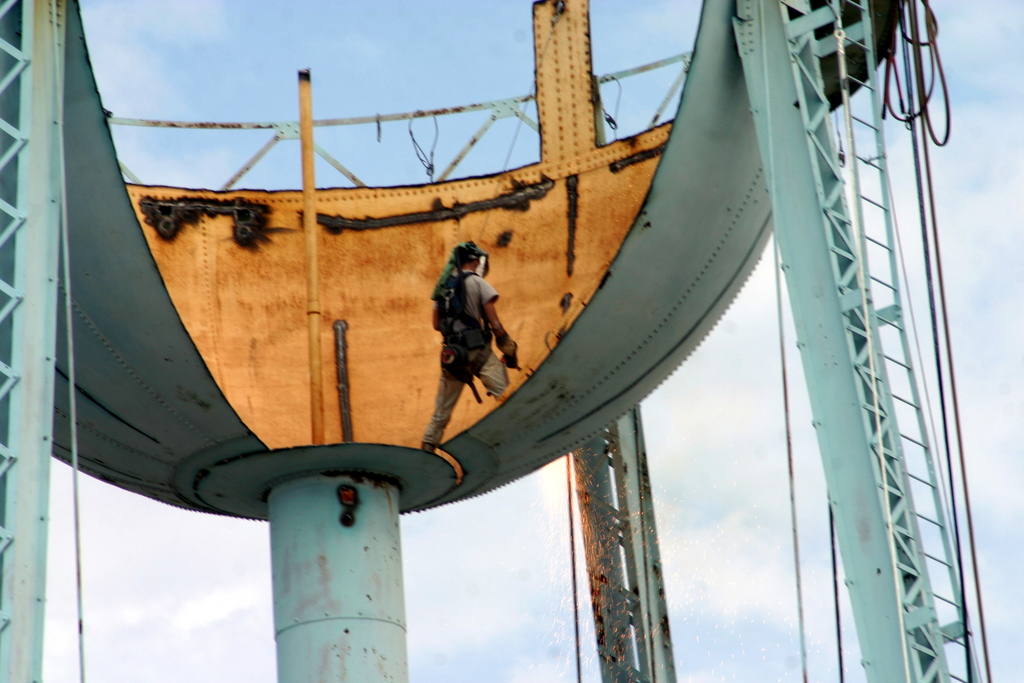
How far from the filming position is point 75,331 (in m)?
13.0

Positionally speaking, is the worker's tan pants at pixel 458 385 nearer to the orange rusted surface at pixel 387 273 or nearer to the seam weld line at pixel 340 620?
the orange rusted surface at pixel 387 273

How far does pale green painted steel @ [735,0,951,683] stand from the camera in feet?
32.2

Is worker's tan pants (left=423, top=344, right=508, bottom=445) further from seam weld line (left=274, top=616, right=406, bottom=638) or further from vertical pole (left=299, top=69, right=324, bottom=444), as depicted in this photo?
seam weld line (left=274, top=616, right=406, bottom=638)

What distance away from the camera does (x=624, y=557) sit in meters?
17.3

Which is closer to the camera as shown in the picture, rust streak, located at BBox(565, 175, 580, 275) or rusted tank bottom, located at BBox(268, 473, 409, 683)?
rusted tank bottom, located at BBox(268, 473, 409, 683)

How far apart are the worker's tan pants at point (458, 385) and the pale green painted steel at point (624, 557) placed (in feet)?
11.5

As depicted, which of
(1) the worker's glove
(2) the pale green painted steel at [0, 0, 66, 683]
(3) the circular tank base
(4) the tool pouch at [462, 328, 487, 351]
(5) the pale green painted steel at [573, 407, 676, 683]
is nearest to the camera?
(2) the pale green painted steel at [0, 0, 66, 683]

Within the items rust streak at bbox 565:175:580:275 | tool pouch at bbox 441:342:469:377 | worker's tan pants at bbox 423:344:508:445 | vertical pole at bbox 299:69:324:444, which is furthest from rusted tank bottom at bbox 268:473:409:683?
rust streak at bbox 565:175:580:275

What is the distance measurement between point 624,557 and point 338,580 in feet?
15.4

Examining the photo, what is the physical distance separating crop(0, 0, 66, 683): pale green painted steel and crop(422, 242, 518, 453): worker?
13.9ft

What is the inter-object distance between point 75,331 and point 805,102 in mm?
6683

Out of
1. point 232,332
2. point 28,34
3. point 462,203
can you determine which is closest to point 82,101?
point 28,34

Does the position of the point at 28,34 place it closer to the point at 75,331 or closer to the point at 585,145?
the point at 75,331

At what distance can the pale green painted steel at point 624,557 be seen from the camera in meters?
17.0
